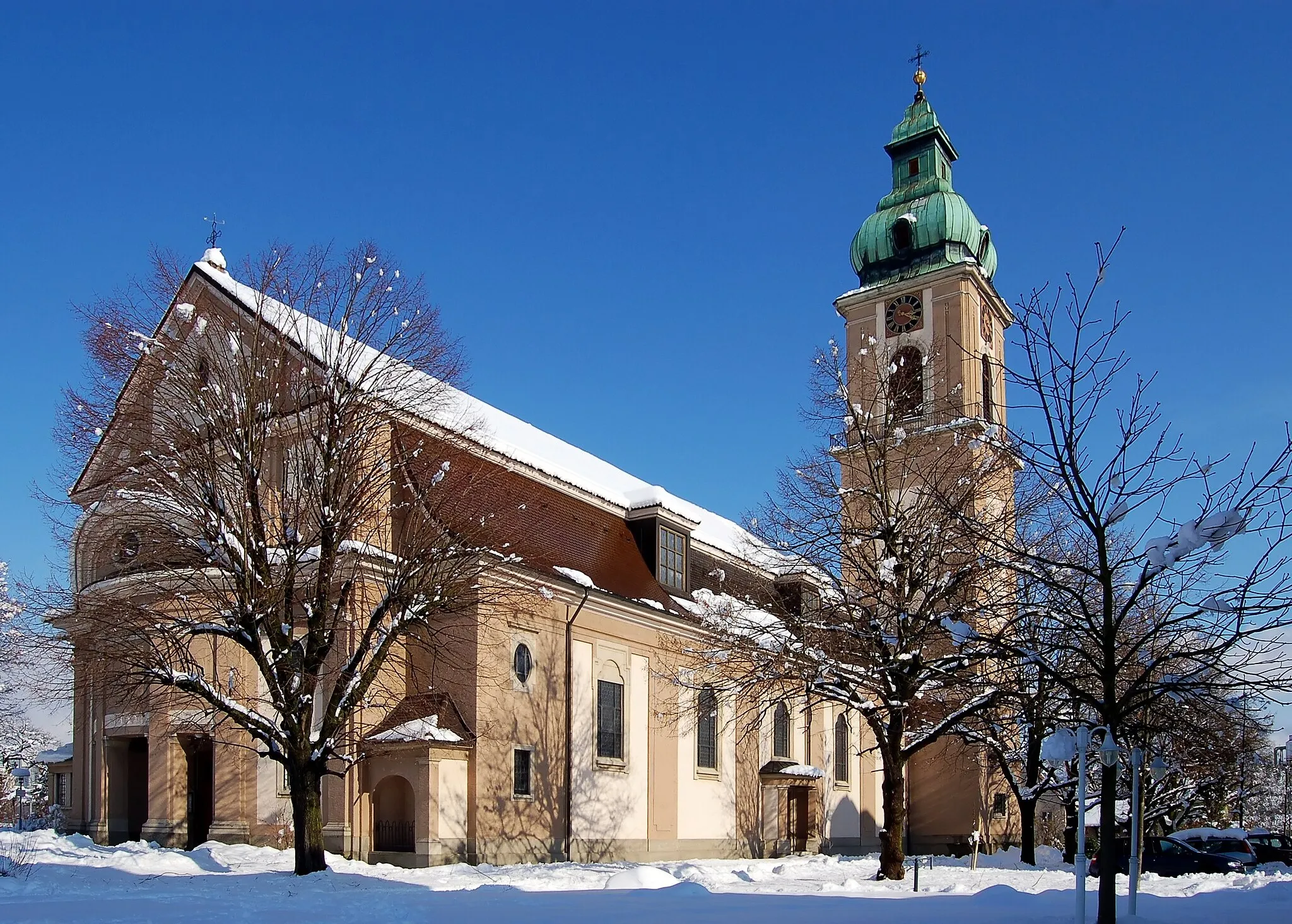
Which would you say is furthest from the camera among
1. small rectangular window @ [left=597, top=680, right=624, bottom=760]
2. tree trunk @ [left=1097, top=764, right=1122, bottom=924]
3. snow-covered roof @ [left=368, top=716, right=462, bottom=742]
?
small rectangular window @ [left=597, top=680, right=624, bottom=760]

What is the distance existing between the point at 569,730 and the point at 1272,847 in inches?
998

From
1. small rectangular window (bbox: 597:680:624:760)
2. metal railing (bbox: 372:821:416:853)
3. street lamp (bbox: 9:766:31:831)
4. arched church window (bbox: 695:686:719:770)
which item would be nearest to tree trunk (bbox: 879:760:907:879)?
small rectangular window (bbox: 597:680:624:760)

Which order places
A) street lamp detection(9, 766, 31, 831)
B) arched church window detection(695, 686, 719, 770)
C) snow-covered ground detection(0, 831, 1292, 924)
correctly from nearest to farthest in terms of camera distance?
snow-covered ground detection(0, 831, 1292, 924), arched church window detection(695, 686, 719, 770), street lamp detection(9, 766, 31, 831)

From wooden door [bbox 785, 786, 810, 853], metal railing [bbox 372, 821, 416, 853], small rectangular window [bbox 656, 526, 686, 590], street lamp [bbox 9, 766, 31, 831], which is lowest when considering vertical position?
street lamp [bbox 9, 766, 31, 831]

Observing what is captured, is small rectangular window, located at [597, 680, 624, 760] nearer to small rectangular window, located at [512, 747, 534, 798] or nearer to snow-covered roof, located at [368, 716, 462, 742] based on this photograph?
small rectangular window, located at [512, 747, 534, 798]

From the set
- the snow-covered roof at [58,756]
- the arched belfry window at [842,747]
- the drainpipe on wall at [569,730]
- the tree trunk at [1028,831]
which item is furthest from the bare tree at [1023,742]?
the snow-covered roof at [58,756]

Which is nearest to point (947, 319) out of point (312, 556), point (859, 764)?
point (859, 764)

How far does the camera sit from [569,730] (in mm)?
27578

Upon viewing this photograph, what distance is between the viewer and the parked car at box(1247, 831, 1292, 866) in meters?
37.2

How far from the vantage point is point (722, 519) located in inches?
1780

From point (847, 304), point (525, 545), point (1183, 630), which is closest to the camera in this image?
point (1183, 630)

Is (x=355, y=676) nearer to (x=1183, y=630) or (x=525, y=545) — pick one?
(x=525, y=545)

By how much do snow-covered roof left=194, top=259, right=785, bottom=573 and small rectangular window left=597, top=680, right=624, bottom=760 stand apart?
4.72 m

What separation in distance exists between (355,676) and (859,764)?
984 inches
